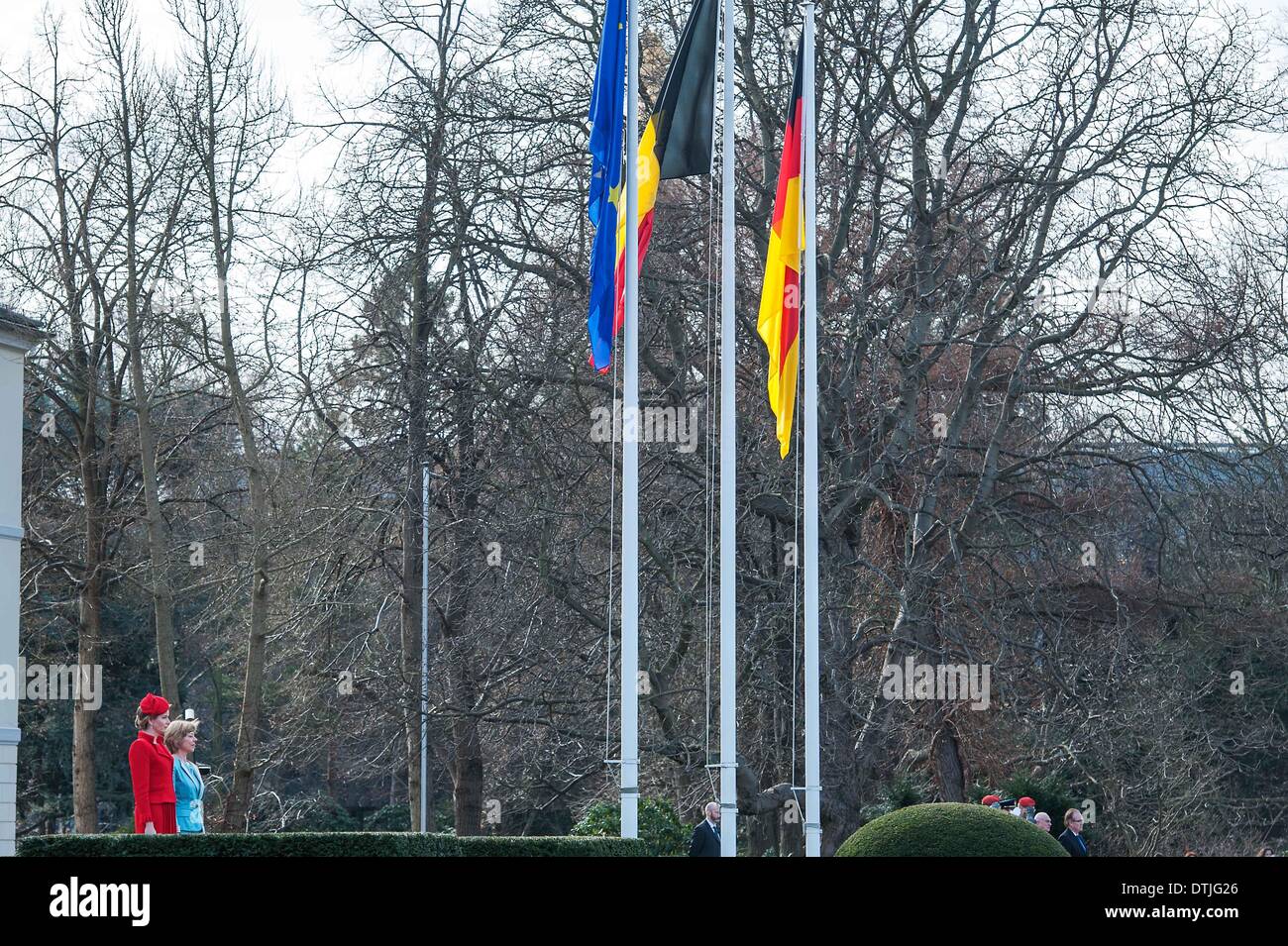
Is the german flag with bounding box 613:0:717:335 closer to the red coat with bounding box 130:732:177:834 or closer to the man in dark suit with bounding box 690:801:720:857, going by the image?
the red coat with bounding box 130:732:177:834

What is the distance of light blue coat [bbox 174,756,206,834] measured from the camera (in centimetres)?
1262

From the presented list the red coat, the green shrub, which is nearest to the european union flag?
the red coat

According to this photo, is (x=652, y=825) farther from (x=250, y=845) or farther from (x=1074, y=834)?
(x=250, y=845)

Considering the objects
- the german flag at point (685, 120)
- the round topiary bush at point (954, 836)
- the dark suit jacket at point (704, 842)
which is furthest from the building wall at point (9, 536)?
the round topiary bush at point (954, 836)

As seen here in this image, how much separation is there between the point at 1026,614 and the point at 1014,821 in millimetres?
9291

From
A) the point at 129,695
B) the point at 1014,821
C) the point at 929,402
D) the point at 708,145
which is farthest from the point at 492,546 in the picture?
the point at 129,695

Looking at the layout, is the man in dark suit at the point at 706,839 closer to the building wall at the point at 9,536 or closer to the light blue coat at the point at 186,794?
the light blue coat at the point at 186,794

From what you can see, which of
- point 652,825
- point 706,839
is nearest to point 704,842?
point 706,839

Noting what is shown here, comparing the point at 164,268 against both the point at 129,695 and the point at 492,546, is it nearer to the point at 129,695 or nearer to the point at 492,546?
the point at 492,546

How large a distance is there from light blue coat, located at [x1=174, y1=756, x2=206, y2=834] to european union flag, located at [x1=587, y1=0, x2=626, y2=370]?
4908mm

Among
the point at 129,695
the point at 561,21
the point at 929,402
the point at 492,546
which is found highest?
the point at 561,21

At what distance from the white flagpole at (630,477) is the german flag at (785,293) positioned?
139cm

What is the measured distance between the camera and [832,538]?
22734mm
